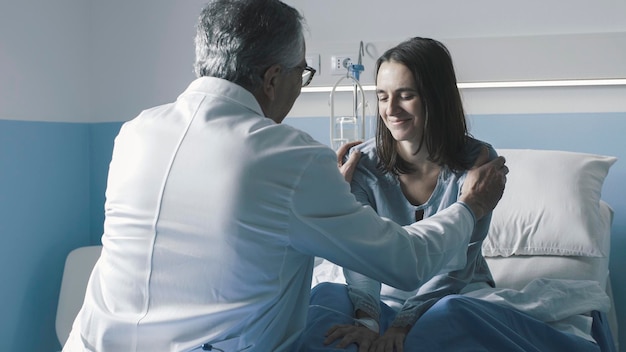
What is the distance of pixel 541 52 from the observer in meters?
2.80

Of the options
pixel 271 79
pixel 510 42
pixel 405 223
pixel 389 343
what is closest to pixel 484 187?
pixel 405 223

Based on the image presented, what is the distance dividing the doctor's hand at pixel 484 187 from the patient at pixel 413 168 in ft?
0.49

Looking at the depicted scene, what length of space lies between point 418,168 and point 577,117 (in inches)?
44.0

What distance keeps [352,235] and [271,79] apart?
0.36 meters

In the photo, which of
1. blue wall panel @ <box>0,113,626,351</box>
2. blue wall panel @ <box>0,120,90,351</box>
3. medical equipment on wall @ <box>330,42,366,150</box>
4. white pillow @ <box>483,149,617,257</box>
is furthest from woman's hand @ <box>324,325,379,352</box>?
blue wall panel @ <box>0,120,90,351</box>

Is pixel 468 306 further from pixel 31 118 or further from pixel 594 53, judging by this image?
pixel 31 118

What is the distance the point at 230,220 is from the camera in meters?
1.26

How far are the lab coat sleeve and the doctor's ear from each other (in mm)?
217

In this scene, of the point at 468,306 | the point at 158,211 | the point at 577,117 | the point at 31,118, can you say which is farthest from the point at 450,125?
the point at 31,118

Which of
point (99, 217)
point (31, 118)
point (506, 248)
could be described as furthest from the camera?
point (99, 217)

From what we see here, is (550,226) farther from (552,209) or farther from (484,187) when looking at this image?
(484,187)

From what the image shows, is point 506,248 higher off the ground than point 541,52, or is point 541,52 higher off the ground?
point 541,52

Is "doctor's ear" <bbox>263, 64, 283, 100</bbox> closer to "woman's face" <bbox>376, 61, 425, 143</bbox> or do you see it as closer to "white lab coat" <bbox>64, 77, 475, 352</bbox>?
"white lab coat" <bbox>64, 77, 475, 352</bbox>

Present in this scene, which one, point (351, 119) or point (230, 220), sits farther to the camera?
point (351, 119)
